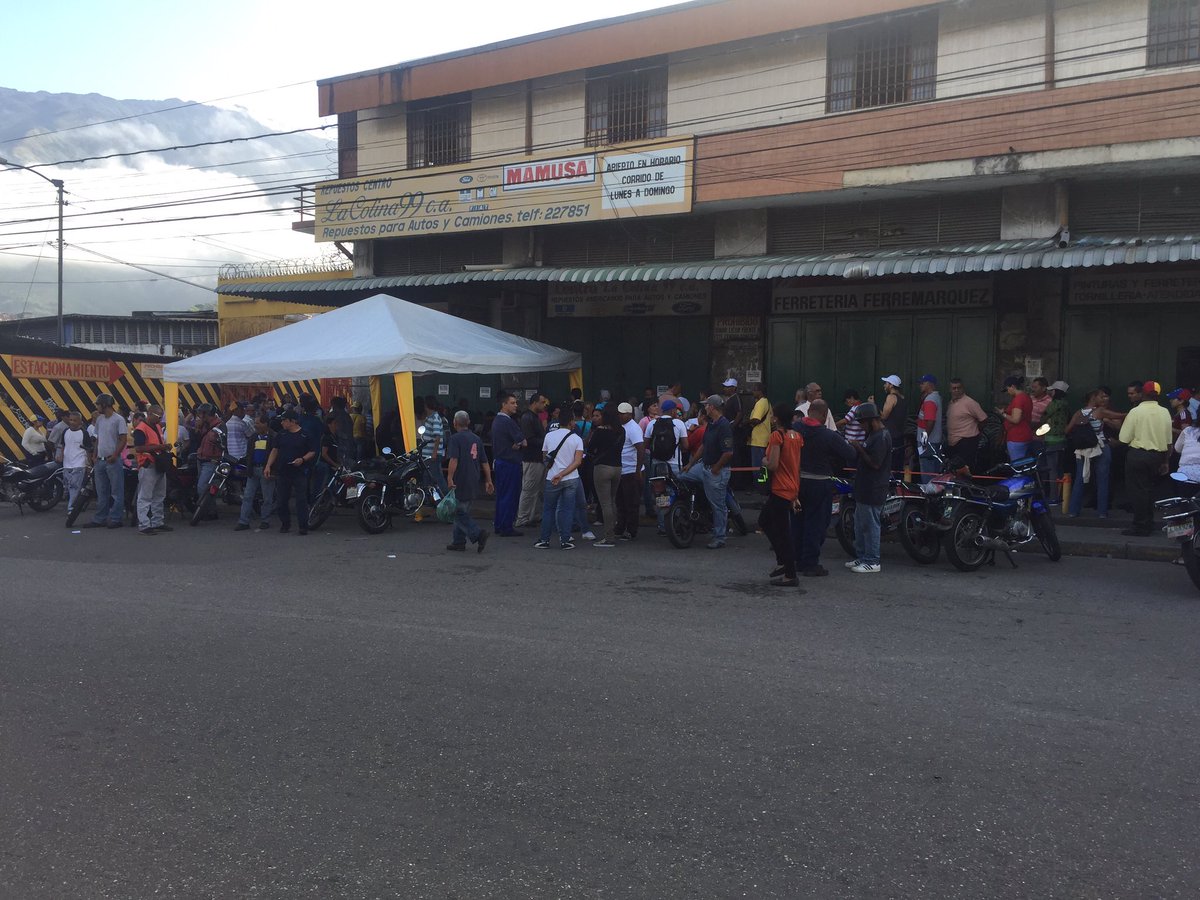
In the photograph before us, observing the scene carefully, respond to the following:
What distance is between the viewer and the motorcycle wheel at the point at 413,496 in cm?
1398

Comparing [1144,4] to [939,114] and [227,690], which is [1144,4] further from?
[227,690]

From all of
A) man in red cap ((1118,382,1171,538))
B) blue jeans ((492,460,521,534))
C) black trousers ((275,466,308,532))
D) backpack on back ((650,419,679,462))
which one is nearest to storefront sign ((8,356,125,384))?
black trousers ((275,466,308,532))

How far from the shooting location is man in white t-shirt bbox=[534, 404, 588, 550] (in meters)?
11.6

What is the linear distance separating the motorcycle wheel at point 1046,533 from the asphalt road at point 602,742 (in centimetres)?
129

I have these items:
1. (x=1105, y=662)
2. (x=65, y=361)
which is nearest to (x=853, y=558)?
(x=1105, y=662)

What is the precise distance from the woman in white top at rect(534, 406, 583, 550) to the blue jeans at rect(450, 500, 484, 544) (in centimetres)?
81

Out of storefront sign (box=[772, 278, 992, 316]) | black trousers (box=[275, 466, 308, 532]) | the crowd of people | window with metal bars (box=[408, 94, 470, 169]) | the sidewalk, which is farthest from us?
window with metal bars (box=[408, 94, 470, 169])

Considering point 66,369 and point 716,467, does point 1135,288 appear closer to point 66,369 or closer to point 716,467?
point 716,467

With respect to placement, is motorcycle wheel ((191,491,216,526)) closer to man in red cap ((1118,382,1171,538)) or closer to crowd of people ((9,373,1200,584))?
crowd of people ((9,373,1200,584))

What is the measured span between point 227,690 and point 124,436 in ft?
31.2

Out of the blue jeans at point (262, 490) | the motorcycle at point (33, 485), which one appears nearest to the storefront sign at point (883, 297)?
the blue jeans at point (262, 490)

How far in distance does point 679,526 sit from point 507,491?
2.34 m

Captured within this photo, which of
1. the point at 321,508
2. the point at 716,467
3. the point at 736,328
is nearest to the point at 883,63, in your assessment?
the point at 736,328

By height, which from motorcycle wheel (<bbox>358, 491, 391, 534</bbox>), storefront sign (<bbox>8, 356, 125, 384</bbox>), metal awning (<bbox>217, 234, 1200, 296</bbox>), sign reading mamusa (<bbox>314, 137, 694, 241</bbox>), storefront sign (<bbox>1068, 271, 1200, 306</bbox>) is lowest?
motorcycle wheel (<bbox>358, 491, 391, 534</bbox>)
